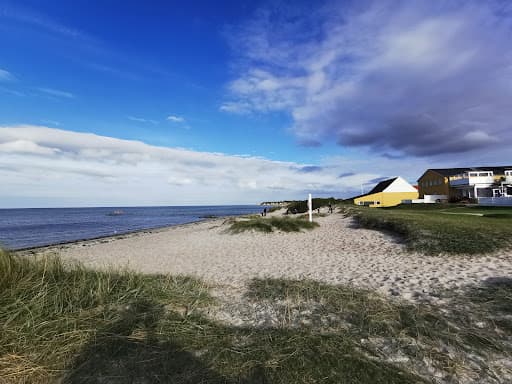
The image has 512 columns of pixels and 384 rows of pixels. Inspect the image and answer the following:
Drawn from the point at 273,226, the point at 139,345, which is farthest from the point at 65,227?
the point at 139,345

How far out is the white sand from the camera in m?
7.12

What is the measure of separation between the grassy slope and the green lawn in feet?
0.05

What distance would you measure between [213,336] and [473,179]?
44198mm

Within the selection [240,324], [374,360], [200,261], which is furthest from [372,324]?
[200,261]

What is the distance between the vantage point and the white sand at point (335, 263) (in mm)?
7121

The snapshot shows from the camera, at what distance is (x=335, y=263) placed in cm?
966

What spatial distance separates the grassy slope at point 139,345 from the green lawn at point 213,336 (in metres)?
0.01

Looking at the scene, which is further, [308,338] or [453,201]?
[453,201]

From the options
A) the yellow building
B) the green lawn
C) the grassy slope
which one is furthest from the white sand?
the yellow building

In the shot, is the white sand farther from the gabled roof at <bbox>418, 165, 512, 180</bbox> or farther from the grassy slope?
the gabled roof at <bbox>418, 165, 512, 180</bbox>

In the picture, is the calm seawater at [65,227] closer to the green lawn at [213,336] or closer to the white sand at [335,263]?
the green lawn at [213,336]

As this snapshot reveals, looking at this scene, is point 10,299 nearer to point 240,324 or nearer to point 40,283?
point 40,283

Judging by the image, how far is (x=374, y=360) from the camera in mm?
3582

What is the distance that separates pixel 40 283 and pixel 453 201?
46.2 metres
